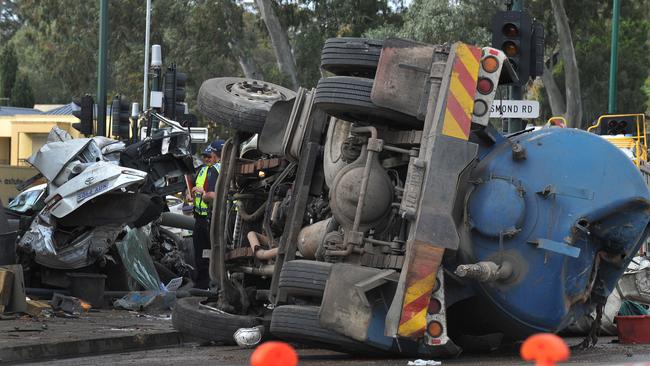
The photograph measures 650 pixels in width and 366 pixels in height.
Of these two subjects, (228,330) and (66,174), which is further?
(66,174)

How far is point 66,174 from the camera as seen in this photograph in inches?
496

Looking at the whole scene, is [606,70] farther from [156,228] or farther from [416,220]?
[416,220]

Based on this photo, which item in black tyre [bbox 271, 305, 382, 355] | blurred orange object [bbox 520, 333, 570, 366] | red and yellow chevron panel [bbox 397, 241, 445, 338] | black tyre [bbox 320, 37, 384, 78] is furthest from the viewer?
black tyre [bbox 320, 37, 384, 78]

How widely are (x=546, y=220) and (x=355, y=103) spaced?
1.35 metres

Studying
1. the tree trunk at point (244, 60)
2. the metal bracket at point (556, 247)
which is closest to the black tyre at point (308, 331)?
the metal bracket at point (556, 247)

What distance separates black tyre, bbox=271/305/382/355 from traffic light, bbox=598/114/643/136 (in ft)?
45.6

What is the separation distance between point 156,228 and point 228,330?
6.10 metres

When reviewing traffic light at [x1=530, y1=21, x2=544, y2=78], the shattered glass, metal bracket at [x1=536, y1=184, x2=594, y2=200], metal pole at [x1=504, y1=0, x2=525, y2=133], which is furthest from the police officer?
metal bracket at [x1=536, y1=184, x2=594, y2=200]

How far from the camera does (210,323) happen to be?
903 cm

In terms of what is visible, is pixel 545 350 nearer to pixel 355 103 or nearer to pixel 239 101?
pixel 355 103

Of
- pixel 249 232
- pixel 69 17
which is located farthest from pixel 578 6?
pixel 249 232

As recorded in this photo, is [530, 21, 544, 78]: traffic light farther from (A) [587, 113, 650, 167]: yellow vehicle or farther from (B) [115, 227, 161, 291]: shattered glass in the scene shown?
(A) [587, 113, 650, 167]: yellow vehicle

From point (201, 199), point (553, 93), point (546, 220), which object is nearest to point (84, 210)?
point (201, 199)

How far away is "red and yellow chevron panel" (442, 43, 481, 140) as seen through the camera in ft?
24.4
